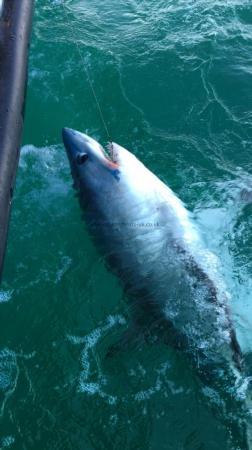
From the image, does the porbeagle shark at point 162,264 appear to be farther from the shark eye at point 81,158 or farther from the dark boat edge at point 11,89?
the dark boat edge at point 11,89

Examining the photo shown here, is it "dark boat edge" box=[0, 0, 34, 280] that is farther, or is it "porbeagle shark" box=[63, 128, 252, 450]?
"porbeagle shark" box=[63, 128, 252, 450]

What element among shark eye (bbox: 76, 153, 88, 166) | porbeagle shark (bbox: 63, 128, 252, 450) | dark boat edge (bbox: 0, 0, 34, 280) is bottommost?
porbeagle shark (bbox: 63, 128, 252, 450)

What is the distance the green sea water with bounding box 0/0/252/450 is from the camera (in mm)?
3777

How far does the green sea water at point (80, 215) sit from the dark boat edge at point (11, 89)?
1.10 m

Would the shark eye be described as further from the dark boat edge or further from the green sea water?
the dark boat edge

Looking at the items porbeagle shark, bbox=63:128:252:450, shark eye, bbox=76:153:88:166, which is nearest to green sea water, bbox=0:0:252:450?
porbeagle shark, bbox=63:128:252:450

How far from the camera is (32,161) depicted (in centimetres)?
546

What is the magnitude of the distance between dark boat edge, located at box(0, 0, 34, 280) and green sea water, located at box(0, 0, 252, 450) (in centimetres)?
110

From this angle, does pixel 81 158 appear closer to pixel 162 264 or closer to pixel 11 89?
pixel 11 89

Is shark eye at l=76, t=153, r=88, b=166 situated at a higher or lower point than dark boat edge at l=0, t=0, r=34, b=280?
lower

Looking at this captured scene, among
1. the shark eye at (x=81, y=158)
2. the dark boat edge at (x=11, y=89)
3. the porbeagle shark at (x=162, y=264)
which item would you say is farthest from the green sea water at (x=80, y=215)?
the dark boat edge at (x=11, y=89)

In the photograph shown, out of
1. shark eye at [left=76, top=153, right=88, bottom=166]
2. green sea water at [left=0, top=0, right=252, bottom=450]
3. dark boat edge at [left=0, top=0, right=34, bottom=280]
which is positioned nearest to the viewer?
dark boat edge at [left=0, top=0, right=34, bottom=280]

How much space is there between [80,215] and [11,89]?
4.61 ft

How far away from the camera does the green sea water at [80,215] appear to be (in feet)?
12.4
